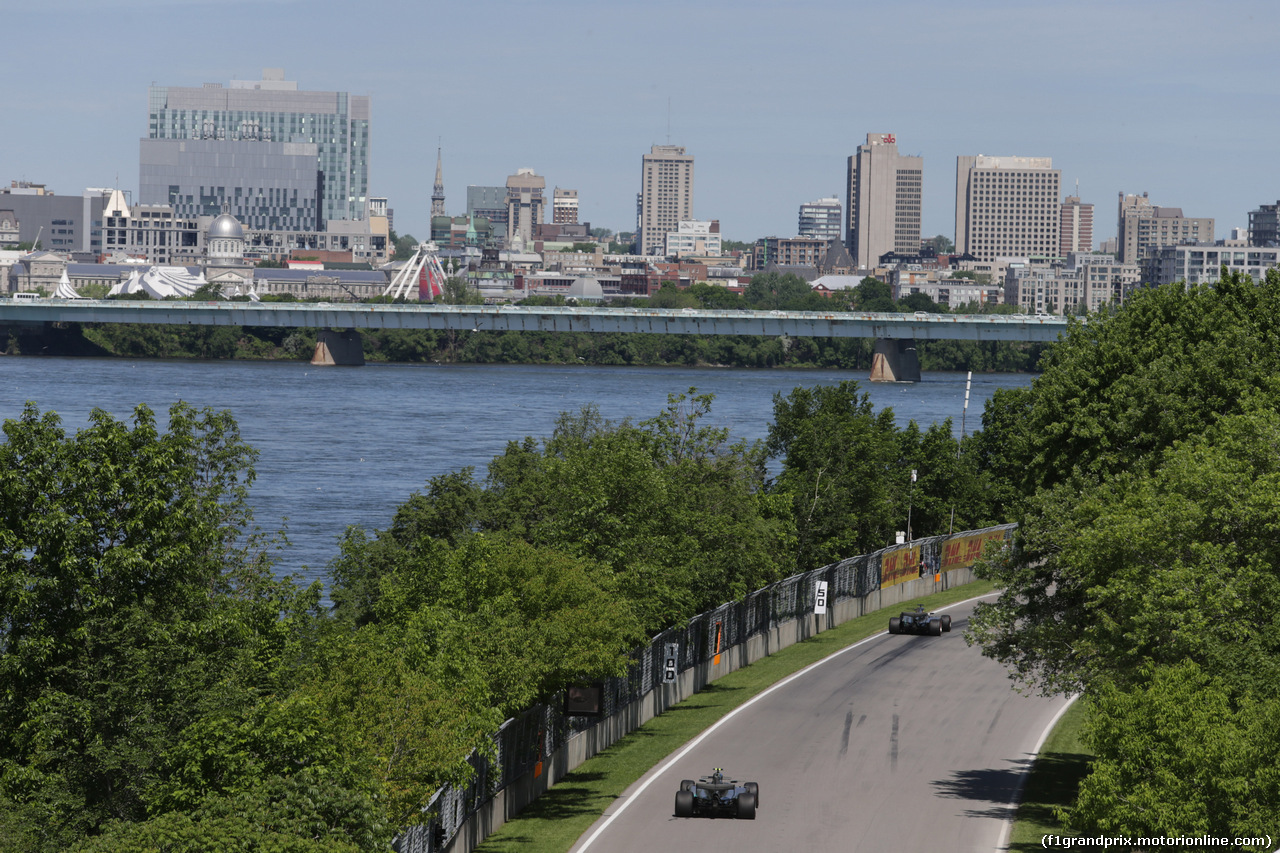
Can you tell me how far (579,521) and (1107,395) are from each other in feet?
45.3

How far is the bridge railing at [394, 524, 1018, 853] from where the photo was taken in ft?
103

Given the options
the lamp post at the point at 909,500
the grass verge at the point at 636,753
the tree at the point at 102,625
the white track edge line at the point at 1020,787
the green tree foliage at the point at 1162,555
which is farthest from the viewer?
the lamp post at the point at 909,500

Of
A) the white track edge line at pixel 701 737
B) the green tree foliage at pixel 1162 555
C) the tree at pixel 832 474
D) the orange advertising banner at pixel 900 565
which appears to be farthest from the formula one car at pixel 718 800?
the orange advertising banner at pixel 900 565

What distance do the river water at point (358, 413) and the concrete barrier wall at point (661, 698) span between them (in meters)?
16.5

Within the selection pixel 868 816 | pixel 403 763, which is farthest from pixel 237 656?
pixel 868 816

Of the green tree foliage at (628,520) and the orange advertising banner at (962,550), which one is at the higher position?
the green tree foliage at (628,520)

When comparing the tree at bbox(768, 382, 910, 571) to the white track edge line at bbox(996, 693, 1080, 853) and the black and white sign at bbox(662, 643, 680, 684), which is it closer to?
the black and white sign at bbox(662, 643, 680, 684)

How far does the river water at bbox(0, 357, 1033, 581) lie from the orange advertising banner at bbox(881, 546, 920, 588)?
861 inches

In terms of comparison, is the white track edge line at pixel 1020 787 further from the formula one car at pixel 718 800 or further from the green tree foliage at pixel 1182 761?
the green tree foliage at pixel 1182 761

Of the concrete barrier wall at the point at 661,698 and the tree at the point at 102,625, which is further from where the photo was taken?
the concrete barrier wall at the point at 661,698

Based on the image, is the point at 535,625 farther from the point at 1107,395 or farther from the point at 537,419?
the point at 537,419

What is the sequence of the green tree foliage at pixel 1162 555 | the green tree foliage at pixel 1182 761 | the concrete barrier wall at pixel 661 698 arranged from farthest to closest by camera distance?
the concrete barrier wall at pixel 661 698 → the green tree foliage at pixel 1162 555 → the green tree foliage at pixel 1182 761

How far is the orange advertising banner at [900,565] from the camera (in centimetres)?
6938

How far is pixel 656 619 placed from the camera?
45.2 m
